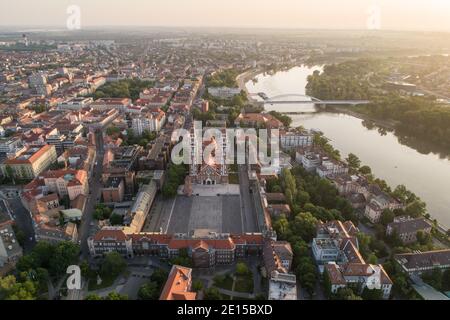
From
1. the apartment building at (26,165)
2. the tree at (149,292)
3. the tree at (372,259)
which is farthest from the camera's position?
the apartment building at (26,165)

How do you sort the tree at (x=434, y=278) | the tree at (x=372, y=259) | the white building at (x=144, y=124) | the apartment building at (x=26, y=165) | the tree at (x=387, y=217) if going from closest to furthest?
the tree at (x=434, y=278), the tree at (x=372, y=259), the tree at (x=387, y=217), the apartment building at (x=26, y=165), the white building at (x=144, y=124)

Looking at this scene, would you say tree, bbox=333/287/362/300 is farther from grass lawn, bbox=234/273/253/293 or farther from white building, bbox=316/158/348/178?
white building, bbox=316/158/348/178

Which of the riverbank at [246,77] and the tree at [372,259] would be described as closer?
the tree at [372,259]

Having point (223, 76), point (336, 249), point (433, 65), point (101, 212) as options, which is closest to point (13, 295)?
point (101, 212)

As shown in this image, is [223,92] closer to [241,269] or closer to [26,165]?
[26,165]

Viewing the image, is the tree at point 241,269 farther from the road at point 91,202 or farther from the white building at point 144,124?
the white building at point 144,124

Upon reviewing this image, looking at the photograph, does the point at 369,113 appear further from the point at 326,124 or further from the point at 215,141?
the point at 215,141

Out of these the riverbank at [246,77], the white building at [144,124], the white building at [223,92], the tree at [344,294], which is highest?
the riverbank at [246,77]

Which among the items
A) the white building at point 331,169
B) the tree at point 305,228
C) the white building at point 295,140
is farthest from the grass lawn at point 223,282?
the white building at point 295,140
